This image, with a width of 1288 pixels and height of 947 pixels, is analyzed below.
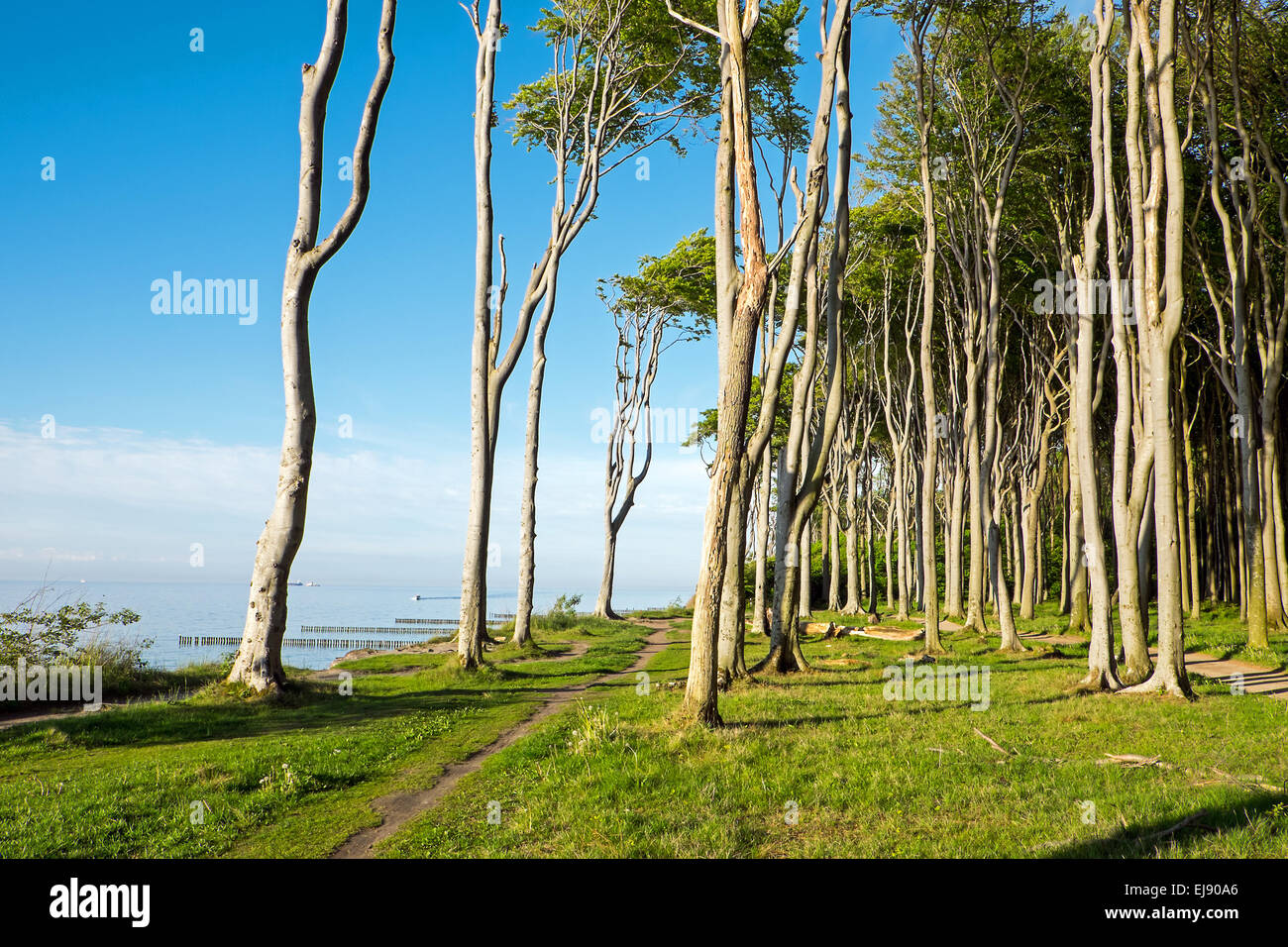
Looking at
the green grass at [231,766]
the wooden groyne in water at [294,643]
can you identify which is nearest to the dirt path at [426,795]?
the green grass at [231,766]

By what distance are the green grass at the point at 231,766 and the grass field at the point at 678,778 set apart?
0.03 m

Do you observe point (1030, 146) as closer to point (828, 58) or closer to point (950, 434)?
point (828, 58)

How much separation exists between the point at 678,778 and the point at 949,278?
17.7 m

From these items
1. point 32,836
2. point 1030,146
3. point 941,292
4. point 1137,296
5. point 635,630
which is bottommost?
point 635,630

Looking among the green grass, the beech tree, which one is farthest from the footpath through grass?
the beech tree

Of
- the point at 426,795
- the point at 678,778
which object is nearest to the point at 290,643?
the point at 426,795

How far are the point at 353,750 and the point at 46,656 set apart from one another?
6578 millimetres

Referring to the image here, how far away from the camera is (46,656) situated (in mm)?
10828

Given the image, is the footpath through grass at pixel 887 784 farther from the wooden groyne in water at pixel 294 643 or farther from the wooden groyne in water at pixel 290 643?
the wooden groyne in water at pixel 290 643

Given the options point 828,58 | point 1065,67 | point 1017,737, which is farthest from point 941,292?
point 1017,737

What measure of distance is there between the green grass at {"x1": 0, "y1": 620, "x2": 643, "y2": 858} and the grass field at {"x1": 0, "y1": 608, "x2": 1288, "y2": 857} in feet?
0.08

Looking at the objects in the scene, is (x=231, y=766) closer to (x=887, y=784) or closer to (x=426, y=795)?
(x=426, y=795)

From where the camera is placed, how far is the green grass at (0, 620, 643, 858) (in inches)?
193
